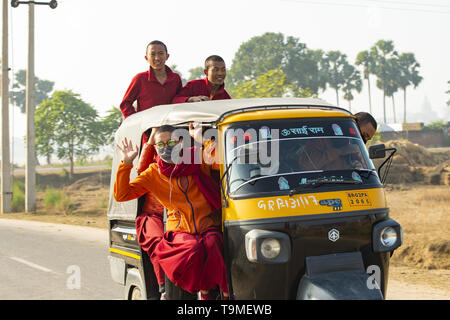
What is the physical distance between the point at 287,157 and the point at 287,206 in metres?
0.49

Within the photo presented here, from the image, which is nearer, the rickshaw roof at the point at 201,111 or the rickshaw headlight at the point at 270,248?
the rickshaw headlight at the point at 270,248

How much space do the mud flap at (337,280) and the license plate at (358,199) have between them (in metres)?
0.40

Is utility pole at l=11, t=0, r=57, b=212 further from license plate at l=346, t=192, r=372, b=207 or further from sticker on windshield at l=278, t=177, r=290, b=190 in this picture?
license plate at l=346, t=192, r=372, b=207

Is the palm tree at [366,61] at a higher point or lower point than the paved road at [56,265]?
higher

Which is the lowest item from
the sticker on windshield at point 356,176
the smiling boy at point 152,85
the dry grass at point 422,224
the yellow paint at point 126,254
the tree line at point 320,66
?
the dry grass at point 422,224

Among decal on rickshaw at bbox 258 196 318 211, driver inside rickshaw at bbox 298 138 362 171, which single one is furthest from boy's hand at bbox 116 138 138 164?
driver inside rickshaw at bbox 298 138 362 171

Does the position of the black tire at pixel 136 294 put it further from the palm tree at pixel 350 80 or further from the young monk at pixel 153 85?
the palm tree at pixel 350 80

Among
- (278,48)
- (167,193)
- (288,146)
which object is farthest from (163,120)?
(278,48)

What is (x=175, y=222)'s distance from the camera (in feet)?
16.9

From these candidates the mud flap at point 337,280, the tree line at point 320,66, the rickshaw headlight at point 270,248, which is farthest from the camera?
the tree line at point 320,66

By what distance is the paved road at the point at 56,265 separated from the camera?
28.4 ft

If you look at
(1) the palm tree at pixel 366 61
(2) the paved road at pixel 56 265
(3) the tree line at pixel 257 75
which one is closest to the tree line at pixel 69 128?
(3) the tree line at pixel 257 75

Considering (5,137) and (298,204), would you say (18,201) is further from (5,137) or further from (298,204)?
(298,204)
